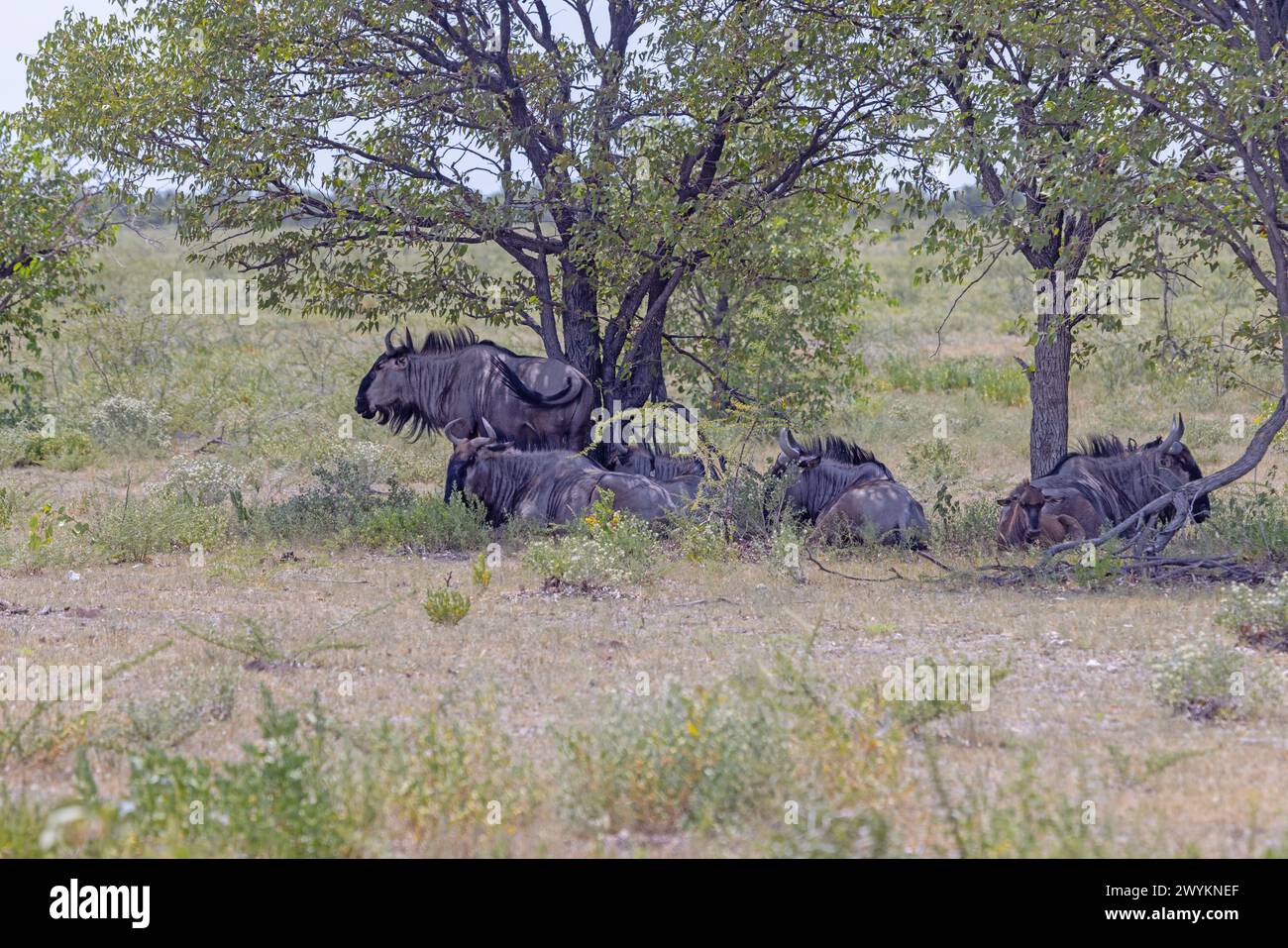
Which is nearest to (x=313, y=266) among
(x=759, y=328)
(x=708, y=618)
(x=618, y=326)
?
(x=618, y=326)

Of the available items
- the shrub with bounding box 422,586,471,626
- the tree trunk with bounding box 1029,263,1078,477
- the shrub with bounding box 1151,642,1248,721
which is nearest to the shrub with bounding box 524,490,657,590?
the shrub with bounding box 422,586,471,626

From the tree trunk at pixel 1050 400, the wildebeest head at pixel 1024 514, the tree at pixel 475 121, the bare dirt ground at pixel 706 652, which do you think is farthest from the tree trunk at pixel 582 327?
the wildebeest head at pixel 1024 514

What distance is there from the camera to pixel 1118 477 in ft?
37.7

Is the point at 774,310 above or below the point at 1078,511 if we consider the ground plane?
above

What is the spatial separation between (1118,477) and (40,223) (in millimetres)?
9965

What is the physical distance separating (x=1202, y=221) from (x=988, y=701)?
519cm

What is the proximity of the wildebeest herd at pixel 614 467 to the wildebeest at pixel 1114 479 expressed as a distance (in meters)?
0.01

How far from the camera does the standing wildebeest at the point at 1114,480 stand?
35.9ft

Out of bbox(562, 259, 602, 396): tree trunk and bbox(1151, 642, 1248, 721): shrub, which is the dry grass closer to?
bbox(1151, 642, 1248, 721): shrub

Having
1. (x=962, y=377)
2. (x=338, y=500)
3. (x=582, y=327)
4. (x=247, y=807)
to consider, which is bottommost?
(x=247, y=807)

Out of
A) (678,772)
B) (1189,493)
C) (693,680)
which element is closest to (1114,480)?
(1189,493)

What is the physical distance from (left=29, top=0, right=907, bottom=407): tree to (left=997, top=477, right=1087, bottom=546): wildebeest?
131 inches

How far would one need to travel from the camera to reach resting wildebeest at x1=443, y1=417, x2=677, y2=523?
11.7 metres

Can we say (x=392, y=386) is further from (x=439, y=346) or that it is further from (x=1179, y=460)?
(x=1179, y=460)
